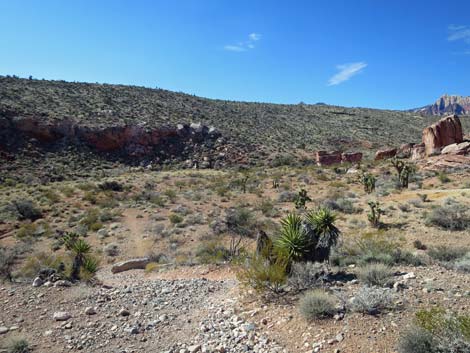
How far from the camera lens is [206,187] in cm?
3159

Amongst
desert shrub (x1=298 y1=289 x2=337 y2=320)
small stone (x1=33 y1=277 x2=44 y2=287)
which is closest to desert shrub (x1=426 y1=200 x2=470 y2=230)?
desert shrub (x1=298 y1=289 x2=337 y2=320)

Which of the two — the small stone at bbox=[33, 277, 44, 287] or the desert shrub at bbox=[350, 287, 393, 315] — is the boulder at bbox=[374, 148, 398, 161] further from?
the small stone at bbox=[33, 277, 44, 287]

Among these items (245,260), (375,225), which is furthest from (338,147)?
(245,260)

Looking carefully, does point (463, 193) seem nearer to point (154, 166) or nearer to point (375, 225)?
point (375, 225)

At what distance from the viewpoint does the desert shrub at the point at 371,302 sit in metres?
6.21

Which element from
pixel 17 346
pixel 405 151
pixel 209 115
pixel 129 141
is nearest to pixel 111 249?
pixel 17 346

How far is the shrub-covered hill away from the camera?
46812mm

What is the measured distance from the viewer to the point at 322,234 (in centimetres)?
1005

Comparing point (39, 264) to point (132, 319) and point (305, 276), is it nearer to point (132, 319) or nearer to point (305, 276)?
point (132, 319)

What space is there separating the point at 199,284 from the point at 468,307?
20.1ft

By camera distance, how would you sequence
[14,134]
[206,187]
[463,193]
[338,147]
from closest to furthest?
[463,193], [206,187], [14,134], [338,147]

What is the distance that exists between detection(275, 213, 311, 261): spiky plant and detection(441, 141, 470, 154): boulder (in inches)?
1238

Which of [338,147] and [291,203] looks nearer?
[291,203]

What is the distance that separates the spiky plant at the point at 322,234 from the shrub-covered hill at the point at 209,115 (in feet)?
128
